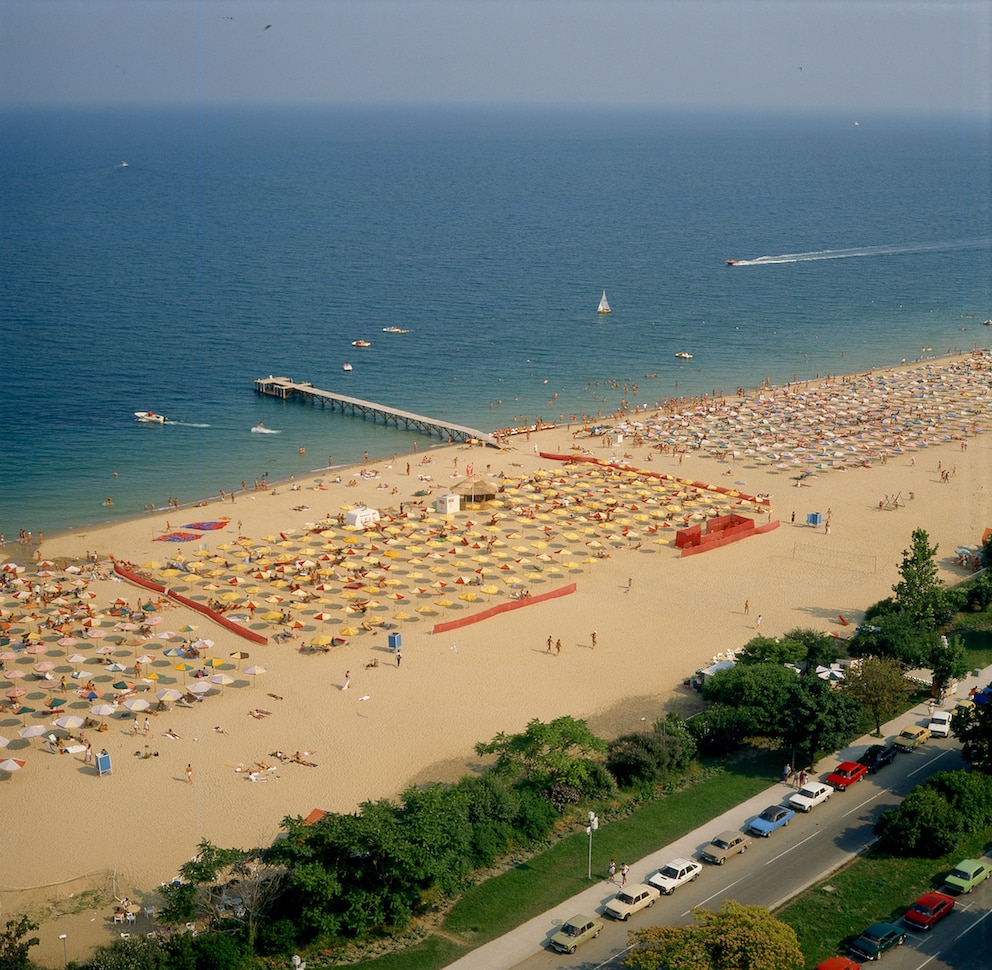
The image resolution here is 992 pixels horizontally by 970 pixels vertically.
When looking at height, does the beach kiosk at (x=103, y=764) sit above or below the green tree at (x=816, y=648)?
below

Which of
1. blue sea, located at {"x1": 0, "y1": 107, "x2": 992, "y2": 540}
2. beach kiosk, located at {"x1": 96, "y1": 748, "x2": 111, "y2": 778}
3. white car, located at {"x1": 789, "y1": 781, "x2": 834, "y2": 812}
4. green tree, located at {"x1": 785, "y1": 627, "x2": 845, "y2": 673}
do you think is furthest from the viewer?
blue sea, located at {"x1": 0, "y1": 107, "x2": 992, "y2": 540}

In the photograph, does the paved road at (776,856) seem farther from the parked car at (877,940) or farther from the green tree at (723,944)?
the green tree at (723,944)

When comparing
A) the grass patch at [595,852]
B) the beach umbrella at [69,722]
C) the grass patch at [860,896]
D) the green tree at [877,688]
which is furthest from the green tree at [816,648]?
the beach umbrella at [69,722]

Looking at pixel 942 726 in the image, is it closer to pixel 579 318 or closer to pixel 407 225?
pixel 579 318

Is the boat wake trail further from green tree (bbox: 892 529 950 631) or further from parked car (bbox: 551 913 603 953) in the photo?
parked car (bbox: 551 913 603 953)

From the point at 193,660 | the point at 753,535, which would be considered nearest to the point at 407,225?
the point at 753,535

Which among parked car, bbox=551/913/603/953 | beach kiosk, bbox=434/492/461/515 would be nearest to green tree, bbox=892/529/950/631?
parked car, bbox=551/913/603/953
